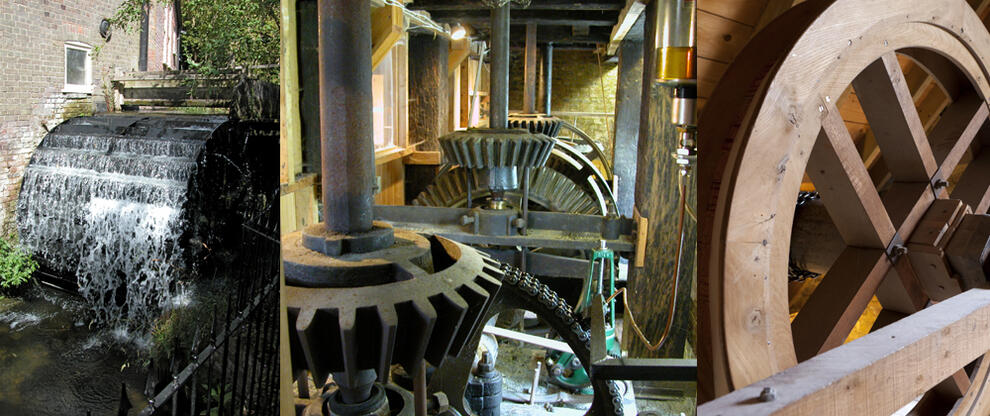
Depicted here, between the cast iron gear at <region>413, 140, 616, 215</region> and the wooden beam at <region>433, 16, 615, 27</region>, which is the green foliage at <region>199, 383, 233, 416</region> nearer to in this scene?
the cast iron gear at <region>413, 140, 616, 215</region>

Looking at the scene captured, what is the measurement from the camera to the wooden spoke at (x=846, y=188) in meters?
1.21

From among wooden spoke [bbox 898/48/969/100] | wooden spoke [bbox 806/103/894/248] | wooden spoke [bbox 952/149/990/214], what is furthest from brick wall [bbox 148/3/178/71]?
wooden spoke [bbox 952/149/990/214]

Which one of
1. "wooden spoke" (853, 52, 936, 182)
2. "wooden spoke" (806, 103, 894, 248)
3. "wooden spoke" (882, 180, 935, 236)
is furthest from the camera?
"wooden spoke" (882, 180, 935, 236)

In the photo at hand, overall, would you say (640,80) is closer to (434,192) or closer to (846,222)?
(434,192)

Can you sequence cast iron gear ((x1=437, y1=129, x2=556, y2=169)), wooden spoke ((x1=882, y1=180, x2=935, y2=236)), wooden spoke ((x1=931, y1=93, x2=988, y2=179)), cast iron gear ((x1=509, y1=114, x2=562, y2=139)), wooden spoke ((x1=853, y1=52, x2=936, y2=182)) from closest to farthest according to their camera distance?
1. cast iron gear ((x1=437, y1=129, x2=556, y2=169))
2. cast iron gear ((x1=509, y1=114, x2=562, y2=139))
3. wooden spoke ((x1=853, y1=52, x2=936, y2=182))
4. wooden spoke ((x1=882, y1=180, x2=935, y2=236))
5. wooden spoke ((x1=931, y1=93, x2=988, y2=179))

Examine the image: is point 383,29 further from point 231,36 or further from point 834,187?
point 834,187

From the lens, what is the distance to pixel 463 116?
0.74 m

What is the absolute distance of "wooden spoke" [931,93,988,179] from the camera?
1.80 metres

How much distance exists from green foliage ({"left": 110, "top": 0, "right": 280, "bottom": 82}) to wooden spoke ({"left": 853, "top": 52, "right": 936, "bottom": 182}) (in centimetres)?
128

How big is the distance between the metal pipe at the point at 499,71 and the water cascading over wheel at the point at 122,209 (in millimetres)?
342

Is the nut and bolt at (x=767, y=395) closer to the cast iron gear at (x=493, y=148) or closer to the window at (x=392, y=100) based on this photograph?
the cast iron gear at (x=493, y=148)

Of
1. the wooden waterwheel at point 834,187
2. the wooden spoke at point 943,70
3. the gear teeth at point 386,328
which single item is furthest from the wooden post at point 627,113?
the wooden spoke at point 943,70

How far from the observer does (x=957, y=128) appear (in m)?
1.90

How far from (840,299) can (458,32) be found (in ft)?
4.43
